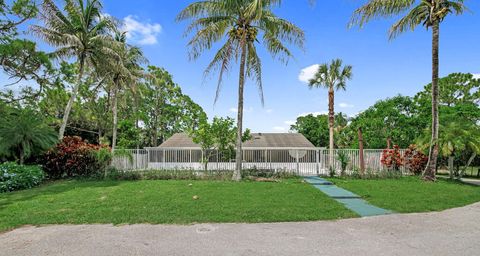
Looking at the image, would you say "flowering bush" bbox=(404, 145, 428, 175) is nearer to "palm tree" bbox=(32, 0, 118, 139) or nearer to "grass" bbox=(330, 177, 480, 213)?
"grass" bbox=(330, 177, 480, 213)

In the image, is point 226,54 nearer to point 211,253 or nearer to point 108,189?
point 108,189

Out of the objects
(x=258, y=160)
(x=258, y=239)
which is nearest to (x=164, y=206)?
(x=258, y=239)

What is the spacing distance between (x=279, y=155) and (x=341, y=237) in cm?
1480

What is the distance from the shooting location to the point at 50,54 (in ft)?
47.9

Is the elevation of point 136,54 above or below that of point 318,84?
above

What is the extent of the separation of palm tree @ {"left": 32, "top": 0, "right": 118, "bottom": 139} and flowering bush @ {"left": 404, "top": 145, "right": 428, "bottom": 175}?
58.3 ft

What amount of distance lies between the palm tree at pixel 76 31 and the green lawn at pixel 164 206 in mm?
7462

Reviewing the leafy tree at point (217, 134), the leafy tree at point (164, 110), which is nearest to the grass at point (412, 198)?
the leafy tree at point (217, 134)

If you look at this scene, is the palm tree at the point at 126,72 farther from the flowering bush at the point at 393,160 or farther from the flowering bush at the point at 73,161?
the flowering bush at the point at 393,160

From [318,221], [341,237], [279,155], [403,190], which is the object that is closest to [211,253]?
[341,237]

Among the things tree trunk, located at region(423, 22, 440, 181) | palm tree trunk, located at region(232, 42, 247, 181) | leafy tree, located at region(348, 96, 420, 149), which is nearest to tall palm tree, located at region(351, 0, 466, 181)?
tree trunk, located at region(423, 22, 440, 181)

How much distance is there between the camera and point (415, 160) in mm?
14336

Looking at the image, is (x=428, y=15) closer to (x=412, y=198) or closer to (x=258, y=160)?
(x=412, y=198)

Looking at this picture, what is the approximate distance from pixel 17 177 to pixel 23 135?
2.33 meters
